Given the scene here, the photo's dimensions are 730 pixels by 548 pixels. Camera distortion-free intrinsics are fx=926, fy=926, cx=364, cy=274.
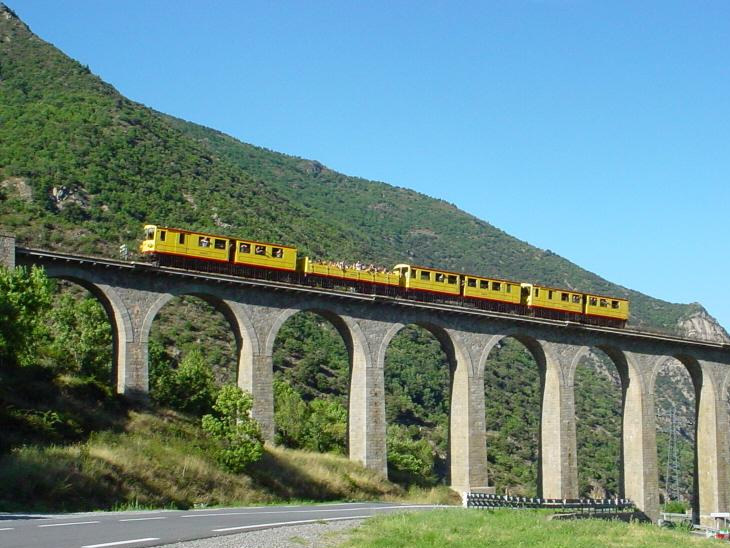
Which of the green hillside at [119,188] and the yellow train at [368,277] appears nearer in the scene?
the yellow train at [368,277]

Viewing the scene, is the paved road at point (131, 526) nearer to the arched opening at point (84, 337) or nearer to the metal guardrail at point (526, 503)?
the metal guardrail at point (526, 503)

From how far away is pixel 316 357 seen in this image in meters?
69.4

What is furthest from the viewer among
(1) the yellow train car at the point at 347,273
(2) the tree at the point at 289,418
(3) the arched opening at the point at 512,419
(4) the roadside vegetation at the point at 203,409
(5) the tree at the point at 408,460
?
(3) the arched opening at the point at 512,419

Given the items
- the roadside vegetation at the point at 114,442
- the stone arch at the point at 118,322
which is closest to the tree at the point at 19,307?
the roadside vegetation at the point at 114,442

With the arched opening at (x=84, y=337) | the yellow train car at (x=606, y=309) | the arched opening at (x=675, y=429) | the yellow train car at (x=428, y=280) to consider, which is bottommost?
the arched opening at (x=675, y=429)

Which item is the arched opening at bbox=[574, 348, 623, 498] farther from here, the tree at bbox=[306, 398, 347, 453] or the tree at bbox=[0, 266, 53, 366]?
the tree at bbox=[0, 266, 53, 366]

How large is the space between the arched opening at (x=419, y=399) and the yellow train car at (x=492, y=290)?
8.22 m

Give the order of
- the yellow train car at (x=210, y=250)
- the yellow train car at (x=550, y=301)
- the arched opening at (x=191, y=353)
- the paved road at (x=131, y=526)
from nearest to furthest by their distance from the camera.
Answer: the paved road at (x=131, y=526) → the yellow train car at (x=210, y=250) → the arched opening at (x=191, y=353) → the yellow train car at (x=550, y=301)

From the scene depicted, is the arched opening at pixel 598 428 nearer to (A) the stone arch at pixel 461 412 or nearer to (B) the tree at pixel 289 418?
(A) the stone arch at pixel 461 412

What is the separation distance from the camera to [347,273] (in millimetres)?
47031

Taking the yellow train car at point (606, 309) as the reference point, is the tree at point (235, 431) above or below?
below

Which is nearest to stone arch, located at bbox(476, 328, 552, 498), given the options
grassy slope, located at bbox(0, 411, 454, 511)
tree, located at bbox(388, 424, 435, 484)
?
tree, located at bbox(388, 424, 435, 484)

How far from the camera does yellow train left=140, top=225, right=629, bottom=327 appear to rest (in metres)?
41.9

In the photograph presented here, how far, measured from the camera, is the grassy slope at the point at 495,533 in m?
21.2
